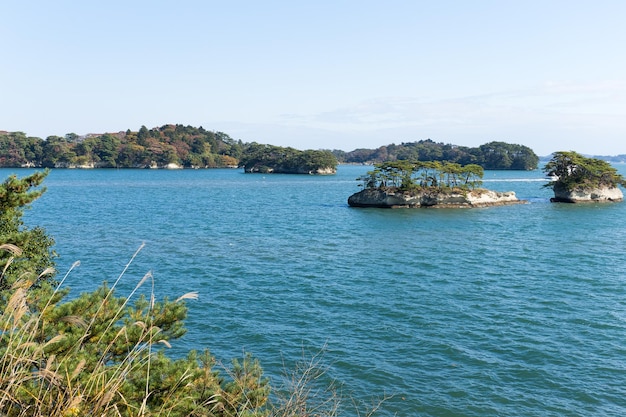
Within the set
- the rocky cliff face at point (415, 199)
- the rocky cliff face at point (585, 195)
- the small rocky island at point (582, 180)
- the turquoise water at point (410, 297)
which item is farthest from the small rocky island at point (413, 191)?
the turquoise water at point (410, 297)

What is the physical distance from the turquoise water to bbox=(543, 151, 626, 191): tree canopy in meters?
19.9

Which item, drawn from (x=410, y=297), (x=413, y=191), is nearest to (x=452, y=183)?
(x=413, y=191)

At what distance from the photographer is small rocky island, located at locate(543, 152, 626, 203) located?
234ft

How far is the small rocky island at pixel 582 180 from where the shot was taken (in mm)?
71438

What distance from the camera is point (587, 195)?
7181 cm

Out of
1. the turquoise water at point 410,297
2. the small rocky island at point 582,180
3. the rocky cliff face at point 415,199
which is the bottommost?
the turquoise water at point 410,297

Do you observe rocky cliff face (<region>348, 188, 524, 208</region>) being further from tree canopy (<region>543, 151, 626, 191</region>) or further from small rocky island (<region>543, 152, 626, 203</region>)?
tree canopy (<region>543, 151, 626, 191</region>)

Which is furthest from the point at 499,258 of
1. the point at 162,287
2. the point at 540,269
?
the point at 162,287

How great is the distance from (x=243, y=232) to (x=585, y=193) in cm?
4959

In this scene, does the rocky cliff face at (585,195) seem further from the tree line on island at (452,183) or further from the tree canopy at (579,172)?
the tree canopy at (579,172)

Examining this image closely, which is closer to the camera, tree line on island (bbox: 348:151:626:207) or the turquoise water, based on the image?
the turquoise water

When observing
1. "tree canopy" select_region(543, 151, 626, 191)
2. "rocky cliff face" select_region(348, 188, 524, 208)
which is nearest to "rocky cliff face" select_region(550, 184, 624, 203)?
"tree canopy" select_region(543, 151, 626, 191)

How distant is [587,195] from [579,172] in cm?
357

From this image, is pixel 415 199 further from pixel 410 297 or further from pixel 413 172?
pixel 410 297
